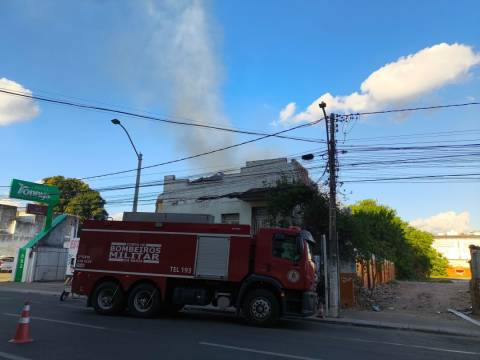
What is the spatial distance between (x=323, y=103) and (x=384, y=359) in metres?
11.5

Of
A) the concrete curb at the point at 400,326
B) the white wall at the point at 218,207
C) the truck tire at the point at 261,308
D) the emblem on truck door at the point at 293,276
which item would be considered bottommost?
the concrete curb at the point at 400,326

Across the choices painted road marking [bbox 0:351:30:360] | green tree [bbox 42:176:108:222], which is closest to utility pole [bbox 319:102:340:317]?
painted road marking [bbox 0:351:30:360]

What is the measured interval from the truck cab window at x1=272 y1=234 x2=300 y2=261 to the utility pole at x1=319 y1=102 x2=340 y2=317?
3928 mm

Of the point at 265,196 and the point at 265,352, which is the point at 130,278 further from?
the point at 265,196

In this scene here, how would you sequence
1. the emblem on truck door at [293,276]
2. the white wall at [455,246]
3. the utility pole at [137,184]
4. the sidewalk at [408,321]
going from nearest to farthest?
the emblem on truck door at [293,276], the sidewalk at [408,321], the utility pole at [137,184], the white wall at [455,246]

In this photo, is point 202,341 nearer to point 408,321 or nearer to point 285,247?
point 285,247

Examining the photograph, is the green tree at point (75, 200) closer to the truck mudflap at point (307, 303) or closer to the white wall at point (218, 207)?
the white wall at point (218, 207)

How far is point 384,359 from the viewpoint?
8.34 meters

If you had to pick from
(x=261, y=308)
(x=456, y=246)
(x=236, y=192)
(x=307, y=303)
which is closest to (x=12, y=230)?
(x=236, y=192)

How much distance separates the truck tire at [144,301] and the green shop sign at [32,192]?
23086 mm

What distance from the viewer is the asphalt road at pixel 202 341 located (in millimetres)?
8016

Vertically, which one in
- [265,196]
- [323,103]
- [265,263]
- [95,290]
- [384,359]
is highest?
[323,103]

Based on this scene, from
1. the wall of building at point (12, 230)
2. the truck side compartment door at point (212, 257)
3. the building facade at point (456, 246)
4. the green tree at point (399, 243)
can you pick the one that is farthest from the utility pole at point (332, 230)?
the building facade at point (456, 246)

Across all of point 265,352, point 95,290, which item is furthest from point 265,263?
point 95,290
